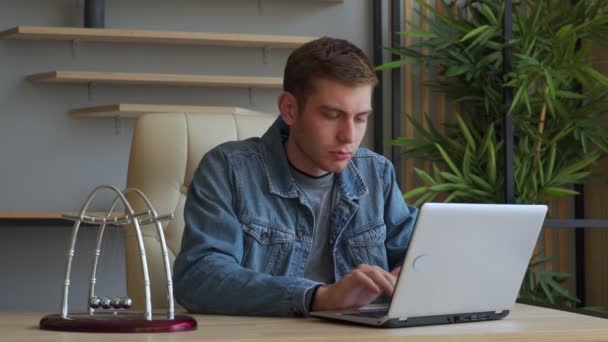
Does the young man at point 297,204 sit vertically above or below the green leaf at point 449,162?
above

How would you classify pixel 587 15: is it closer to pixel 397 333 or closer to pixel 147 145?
pixel 147 145

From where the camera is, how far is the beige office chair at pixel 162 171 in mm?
1974

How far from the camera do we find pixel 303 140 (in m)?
1.77

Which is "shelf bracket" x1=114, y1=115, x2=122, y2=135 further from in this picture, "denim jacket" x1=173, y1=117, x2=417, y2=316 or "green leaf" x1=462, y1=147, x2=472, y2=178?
"denim jacket" x1=173, y1=117, x2=417, y2=316

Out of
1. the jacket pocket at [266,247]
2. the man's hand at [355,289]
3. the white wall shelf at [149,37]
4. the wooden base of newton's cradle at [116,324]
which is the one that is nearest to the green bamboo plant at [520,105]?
the white wall shelf at [149,37]

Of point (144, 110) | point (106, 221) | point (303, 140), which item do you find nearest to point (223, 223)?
point (303, 140)

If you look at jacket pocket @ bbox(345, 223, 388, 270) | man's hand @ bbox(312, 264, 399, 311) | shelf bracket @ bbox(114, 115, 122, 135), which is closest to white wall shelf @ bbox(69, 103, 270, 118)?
shelf bracket @ bbox(114, 115, 122, 135)

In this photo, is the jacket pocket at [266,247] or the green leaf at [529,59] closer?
the jacket pocket at [266,247]

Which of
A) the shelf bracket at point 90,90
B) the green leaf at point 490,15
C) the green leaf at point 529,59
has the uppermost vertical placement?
the green leaf at point 490,15

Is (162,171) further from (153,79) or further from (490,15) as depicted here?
(490,15)

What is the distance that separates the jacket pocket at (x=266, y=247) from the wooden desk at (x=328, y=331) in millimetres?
325

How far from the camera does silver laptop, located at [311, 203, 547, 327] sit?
123 cm

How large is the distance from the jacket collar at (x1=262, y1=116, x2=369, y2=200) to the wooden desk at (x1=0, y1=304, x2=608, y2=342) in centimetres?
42

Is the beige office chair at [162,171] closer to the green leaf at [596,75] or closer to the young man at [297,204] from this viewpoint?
the young man at [297,204]
